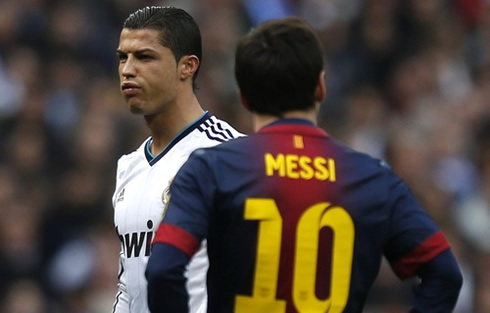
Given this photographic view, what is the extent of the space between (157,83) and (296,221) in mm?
1530

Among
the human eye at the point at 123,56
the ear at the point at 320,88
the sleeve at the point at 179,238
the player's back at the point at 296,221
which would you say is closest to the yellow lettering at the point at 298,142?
the player's back at the point at 296,221

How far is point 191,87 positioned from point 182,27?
0.25 metres

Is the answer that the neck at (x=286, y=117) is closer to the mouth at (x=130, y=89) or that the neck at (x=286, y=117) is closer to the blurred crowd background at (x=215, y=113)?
the mouth at (x=130, y=89)

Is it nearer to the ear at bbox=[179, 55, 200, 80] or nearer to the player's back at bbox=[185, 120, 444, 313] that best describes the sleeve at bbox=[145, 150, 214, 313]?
the player's back at bbox=[185, 120, 444, 313]

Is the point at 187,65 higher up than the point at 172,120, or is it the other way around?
the point at 187,65

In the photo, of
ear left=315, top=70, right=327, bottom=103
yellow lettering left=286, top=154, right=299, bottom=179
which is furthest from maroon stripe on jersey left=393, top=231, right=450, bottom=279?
ear left=315, top=70, right=327, bottom=103

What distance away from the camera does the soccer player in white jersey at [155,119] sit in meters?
5.54

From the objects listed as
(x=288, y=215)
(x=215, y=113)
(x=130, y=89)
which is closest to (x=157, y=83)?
(x=130, y=89)

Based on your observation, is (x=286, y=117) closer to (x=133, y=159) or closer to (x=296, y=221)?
(x=296, y=221)

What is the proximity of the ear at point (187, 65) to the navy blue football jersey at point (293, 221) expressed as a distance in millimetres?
1401

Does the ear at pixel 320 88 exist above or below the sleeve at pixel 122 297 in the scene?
above

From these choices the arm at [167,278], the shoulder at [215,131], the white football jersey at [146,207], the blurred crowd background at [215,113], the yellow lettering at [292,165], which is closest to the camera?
the arm at [167,278]

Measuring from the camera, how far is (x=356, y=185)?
4305mm

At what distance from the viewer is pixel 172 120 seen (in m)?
5.68
